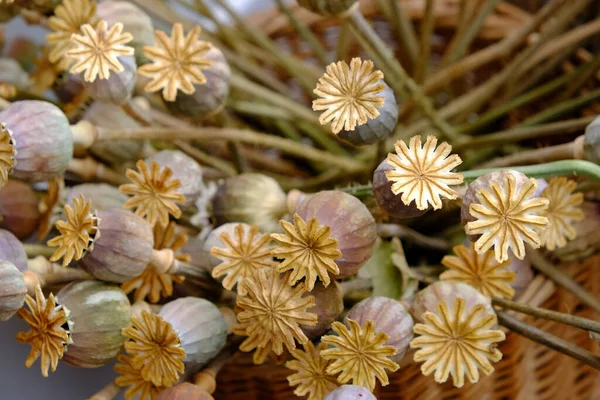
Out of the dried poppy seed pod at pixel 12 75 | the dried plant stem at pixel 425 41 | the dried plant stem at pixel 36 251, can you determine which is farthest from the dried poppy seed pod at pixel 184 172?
the dried plant stem at pixel 425 41

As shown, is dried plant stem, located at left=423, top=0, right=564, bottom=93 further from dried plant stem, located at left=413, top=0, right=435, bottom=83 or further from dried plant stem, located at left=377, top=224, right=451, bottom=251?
dried plant stem, located at left=377, top=224, right=451, bottom=251

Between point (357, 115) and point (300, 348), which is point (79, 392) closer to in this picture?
point (300, 348)

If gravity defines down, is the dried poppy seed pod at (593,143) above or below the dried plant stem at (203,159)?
above

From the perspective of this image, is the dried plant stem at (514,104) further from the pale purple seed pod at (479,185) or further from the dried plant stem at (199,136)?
the pale purple seed pod at (479,185)

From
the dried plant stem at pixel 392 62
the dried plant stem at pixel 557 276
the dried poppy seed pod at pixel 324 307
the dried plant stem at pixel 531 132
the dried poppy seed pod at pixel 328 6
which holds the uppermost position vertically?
the dried plant stem at pixel 531 132

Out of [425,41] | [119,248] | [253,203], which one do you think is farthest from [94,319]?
[425,41]

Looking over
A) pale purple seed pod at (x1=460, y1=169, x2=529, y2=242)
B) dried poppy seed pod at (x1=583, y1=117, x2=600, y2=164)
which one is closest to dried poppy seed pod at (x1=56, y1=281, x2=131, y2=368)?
pale purple seed pod at (x1=460, y1=169, x2=529, y2=242)

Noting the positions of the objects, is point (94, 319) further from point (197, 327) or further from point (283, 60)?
point (283, 60)
